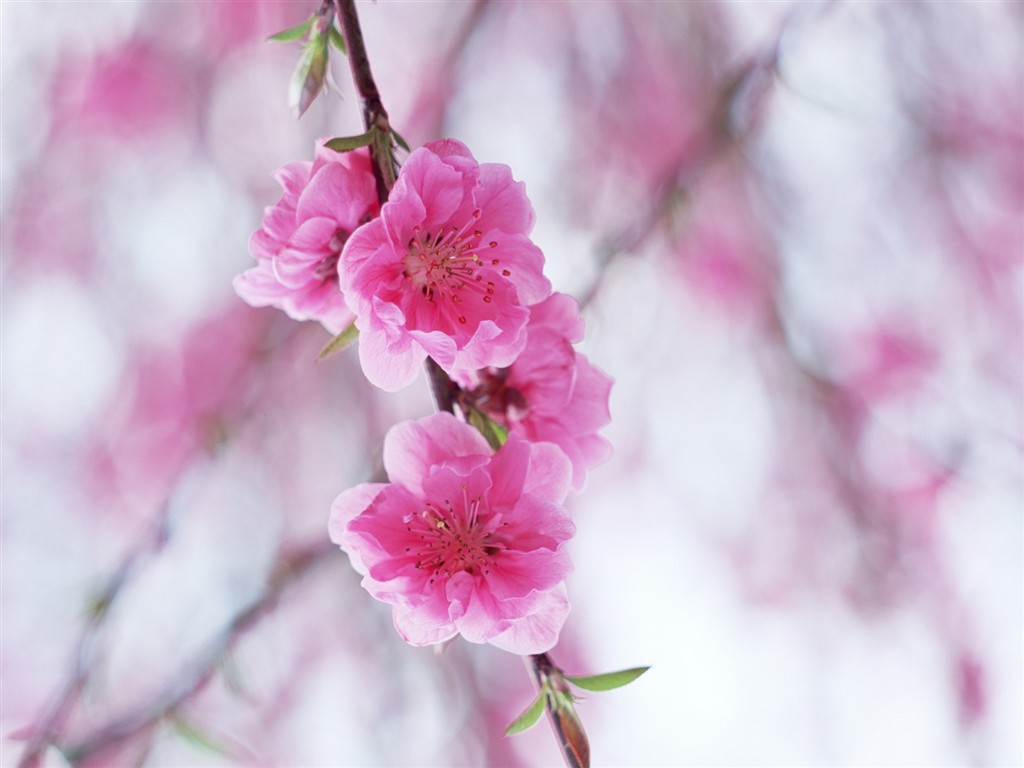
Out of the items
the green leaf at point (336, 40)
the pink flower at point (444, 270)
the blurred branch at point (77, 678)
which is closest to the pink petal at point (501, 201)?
the pink flower at point (444, 270)

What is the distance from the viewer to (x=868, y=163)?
119 cm

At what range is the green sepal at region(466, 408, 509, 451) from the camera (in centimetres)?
37

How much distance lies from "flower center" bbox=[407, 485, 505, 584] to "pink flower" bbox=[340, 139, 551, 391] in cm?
6

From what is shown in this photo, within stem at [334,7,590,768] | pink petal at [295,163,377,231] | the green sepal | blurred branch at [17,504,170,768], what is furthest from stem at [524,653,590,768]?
blurred branch at [17,504,170,768]

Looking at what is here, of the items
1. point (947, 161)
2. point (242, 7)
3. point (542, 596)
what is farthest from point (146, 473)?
point (947, 161)

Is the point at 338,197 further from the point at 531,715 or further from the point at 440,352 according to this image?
the point at 531,715

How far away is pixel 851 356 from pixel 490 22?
0.71 metres

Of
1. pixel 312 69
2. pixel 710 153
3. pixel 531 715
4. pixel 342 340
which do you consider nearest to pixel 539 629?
pixel 531 715

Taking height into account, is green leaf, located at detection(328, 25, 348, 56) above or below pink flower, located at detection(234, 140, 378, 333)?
above

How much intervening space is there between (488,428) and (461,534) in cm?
5

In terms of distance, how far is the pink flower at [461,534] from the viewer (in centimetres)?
33

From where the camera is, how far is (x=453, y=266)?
14.0 inches

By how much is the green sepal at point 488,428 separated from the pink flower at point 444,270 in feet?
0.12

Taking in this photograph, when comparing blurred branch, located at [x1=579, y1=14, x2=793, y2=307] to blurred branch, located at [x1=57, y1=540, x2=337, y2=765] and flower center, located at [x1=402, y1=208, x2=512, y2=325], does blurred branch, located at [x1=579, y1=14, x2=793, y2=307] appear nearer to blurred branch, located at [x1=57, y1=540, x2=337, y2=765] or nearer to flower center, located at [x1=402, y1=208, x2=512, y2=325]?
blurred branch, located at [x1=57, y1=540, x2=337, y2=765]
